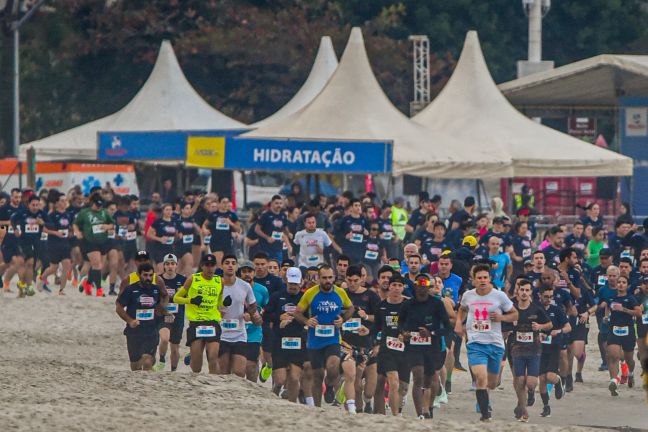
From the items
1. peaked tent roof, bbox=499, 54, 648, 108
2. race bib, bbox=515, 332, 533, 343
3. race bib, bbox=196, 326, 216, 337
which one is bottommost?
race bib, bbox=515, 332, 533, 343

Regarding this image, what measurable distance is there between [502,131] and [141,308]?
57.8 ft

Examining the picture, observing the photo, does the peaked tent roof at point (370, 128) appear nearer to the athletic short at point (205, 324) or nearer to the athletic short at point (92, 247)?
the athletic short at point (92, 247)

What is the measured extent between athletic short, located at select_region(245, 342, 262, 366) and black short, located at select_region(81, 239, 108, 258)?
10782mm

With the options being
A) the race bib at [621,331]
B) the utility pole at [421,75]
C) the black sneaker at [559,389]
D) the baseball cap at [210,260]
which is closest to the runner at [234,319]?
the baseball cap at [210,260]

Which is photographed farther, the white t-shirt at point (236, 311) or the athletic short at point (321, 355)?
the white t-shirt at point (236, 311)

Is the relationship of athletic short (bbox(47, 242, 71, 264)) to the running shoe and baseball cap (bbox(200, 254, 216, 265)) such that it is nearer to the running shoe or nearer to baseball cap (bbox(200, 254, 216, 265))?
the running shoe

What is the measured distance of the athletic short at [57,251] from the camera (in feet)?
97.1

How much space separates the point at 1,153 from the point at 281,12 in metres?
9.67

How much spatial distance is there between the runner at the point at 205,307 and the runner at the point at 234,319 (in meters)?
0.06

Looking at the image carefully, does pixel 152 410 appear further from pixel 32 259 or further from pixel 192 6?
pixel 192 6

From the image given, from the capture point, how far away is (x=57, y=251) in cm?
2966

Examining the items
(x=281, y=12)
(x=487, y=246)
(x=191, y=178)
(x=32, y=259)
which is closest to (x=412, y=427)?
(x=487, y=246)

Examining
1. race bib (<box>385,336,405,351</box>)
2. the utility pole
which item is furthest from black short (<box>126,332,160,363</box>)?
the utility pole

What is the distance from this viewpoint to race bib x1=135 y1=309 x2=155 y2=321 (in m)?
19.5
